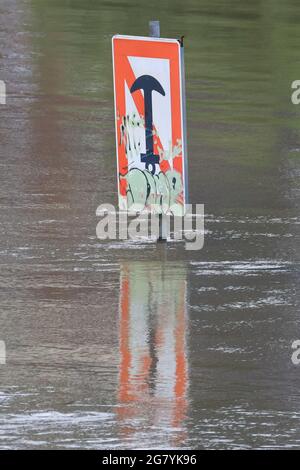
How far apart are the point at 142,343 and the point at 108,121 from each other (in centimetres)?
721

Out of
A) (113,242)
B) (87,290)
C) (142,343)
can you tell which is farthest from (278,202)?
(142,343)

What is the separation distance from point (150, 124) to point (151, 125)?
0.01m

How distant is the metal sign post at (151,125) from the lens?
A: 9586mm

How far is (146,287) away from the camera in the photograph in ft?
28.6

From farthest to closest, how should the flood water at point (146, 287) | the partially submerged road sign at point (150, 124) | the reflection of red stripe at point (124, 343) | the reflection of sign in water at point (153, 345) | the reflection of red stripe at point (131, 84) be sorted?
the reflection of red stripe at point (131, 84) → the partially submerged road sign at point (150, 124) → the reflection of red stripe at point (124, 343) → the reflection of sign in water at point (153, 345) → the flood water at point (146, 287)

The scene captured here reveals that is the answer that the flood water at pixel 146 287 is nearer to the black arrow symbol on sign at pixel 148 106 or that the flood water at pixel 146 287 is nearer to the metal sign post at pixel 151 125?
the metal sign post at pixel 151 125

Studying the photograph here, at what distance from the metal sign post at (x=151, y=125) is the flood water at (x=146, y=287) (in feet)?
1.15

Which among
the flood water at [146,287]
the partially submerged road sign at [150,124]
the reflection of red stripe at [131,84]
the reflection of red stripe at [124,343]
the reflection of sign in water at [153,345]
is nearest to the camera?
the flood water at [146,287]

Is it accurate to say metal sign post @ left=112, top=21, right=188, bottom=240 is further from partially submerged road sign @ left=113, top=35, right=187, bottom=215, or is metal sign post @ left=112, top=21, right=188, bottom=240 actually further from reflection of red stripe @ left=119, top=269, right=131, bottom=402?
reflection of red stripe @ left=119, top=269, right=131, bottom=402

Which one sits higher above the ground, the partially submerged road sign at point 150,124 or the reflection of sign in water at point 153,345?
the partially submerged road sign at point 150,124

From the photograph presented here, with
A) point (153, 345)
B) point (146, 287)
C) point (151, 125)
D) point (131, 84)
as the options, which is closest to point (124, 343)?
point (153, 345)

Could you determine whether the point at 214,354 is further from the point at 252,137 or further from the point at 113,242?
the point at 252,137

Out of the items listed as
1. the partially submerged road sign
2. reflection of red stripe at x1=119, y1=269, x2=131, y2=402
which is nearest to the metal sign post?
the partially submerged road sign

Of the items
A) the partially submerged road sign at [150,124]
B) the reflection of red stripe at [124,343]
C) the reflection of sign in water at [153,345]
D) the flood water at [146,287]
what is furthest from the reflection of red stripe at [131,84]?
the reflection of red stripe at [124,343]
